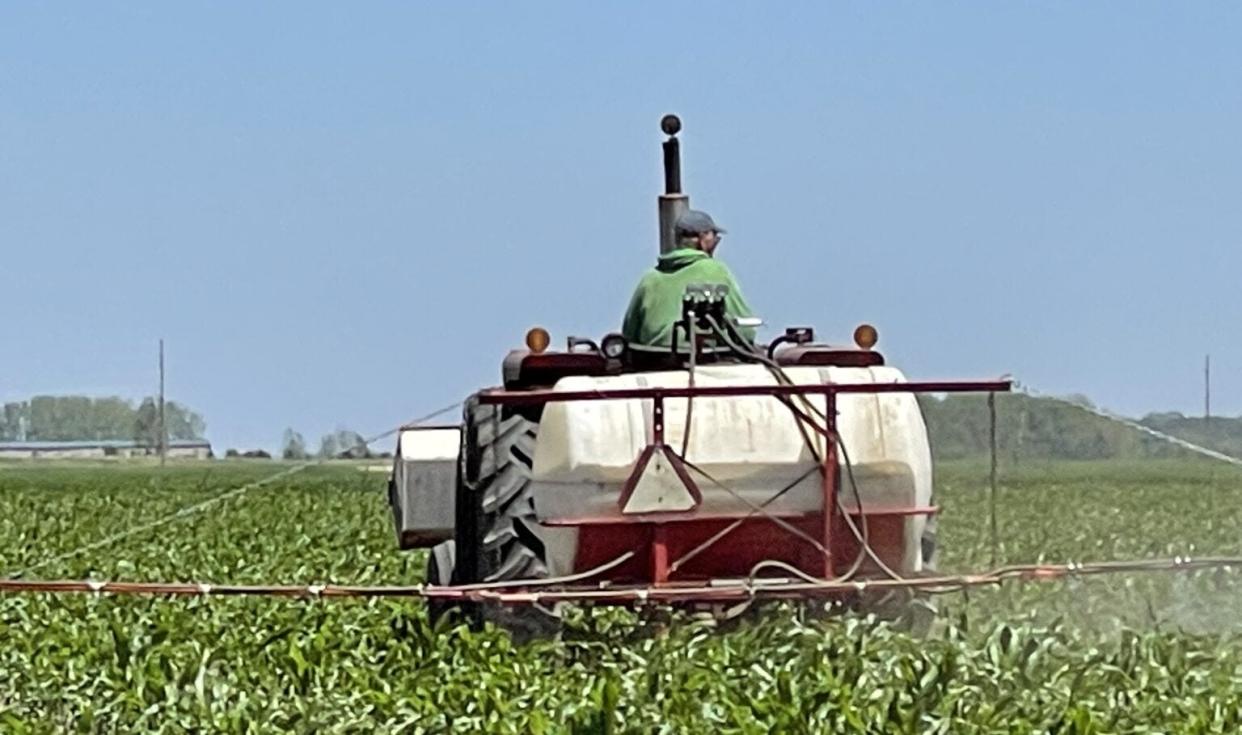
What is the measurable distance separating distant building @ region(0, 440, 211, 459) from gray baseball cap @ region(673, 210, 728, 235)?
262ft

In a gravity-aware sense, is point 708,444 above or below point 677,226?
below

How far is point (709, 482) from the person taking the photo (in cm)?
1094

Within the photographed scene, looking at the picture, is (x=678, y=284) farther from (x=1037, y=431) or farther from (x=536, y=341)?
(x=1037, y=431)

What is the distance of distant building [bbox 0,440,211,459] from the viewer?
9456 centimetres

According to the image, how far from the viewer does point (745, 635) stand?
34.1 feet

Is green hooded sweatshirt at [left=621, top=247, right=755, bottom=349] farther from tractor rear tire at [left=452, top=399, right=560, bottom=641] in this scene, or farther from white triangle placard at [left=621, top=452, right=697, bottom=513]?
white triangle placard at [left=621, top=452, right=697, bottom=513]

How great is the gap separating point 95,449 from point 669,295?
89.2 m

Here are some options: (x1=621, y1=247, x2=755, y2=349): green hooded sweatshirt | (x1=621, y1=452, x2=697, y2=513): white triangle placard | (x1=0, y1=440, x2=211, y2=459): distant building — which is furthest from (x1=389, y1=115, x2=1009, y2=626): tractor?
(x1=0, y1=440, x2=211, y2=459): distant building

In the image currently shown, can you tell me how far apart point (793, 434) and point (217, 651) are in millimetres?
2503

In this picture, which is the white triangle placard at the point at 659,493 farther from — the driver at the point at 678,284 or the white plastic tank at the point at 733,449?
the driver at the point at 678,284

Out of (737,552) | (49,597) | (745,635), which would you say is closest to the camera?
(745,635)

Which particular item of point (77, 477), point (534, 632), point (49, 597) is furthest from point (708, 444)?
point (77, 477)

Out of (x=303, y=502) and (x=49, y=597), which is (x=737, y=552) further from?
(x=303, y=502)

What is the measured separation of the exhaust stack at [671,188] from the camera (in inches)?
512
